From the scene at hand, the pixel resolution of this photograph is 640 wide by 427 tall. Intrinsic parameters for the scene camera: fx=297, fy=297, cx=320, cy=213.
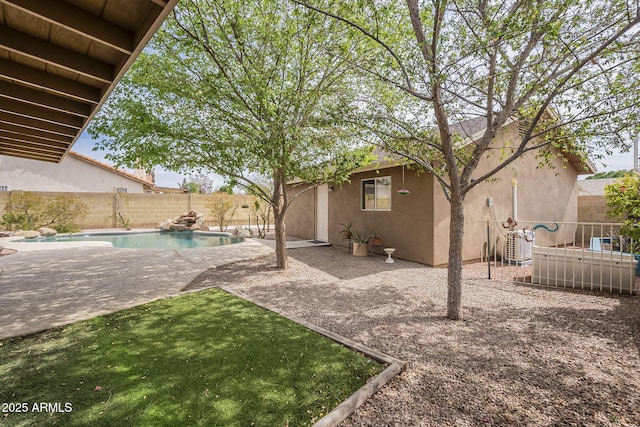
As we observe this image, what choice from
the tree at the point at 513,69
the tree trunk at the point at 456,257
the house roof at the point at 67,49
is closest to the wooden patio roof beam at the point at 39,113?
the house roof at the point at 67,49

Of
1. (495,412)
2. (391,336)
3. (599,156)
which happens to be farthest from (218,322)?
(599,156)

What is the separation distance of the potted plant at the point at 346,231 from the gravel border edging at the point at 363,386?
6.54 metres

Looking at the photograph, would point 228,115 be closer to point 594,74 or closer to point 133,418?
point 133,418

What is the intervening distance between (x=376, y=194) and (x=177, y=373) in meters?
8.40

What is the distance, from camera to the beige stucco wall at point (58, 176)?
66.5 feet

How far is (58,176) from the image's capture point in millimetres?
21484

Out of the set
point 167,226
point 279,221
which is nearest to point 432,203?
point 279,221

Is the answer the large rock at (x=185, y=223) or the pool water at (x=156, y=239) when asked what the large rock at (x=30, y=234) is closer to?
the pool water at (x=156, y=239)

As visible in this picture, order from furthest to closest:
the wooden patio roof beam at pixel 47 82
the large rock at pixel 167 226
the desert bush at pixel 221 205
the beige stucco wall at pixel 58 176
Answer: the beige stucco wall at pixel 58 176 < the desert bush at pixel 221 205 < the large rock at pixel 167 226 < the wooden patio roof beam at pixel 47 82

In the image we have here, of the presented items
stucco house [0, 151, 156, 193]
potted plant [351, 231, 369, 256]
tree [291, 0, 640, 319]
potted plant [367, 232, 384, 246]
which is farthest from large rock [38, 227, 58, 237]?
tree [291, 0, 640, 319]

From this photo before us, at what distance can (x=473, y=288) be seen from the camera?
608 cm

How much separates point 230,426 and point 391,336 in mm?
2266

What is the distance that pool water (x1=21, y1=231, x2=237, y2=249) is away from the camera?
13.9 m

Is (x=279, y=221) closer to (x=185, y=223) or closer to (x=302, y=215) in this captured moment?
(x=302, y=215)
